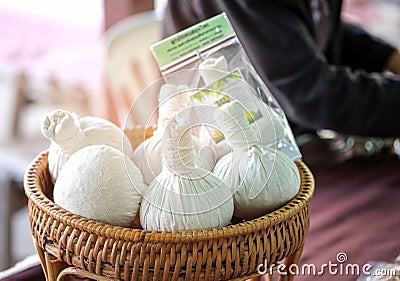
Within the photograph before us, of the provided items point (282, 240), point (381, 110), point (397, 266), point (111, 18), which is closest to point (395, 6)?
point (111, 18)

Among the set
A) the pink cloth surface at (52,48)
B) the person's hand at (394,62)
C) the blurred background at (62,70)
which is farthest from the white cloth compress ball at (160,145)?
the pink cloth surface at (52,48)

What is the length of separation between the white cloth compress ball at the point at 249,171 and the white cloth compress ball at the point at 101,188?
0.08 metres

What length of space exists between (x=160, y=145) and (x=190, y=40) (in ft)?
0.41

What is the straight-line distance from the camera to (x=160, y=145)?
0.58m

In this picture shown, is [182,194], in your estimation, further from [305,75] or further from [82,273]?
[305,75]

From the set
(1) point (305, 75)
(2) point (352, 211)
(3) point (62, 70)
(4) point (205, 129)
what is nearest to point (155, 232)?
(4) point (205, 129)

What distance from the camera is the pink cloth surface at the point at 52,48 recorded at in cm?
190

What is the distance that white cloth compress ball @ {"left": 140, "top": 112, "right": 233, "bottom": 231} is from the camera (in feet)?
1.72

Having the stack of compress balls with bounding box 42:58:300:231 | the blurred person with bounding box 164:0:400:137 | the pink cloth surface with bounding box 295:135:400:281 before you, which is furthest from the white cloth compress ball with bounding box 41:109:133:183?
the blurred person with bounding box 164:0:400:137

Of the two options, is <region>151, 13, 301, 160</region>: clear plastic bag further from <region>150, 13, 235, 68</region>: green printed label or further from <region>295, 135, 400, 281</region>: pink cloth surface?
<region>295, 135, 400, 281</region>: pink cloth surface

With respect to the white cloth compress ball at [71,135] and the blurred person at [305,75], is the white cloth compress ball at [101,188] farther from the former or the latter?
the blurred person at [305,75]

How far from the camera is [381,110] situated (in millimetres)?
993

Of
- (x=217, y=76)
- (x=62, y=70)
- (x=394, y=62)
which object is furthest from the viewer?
(x=62, y=70)

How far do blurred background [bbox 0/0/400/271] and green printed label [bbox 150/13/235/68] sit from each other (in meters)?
0.87
